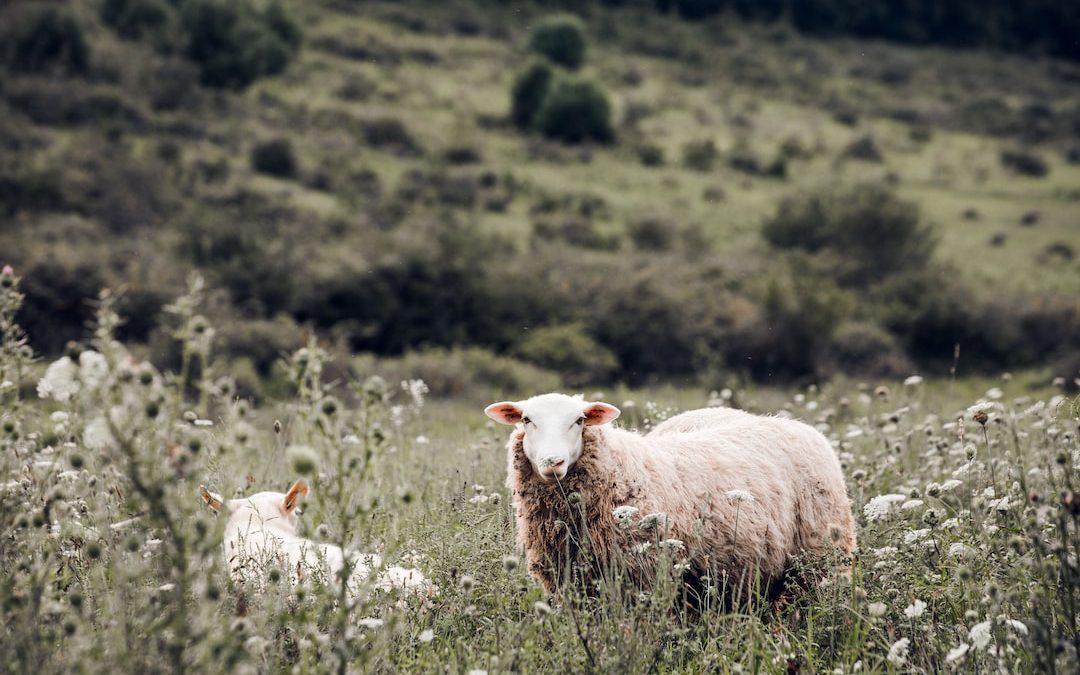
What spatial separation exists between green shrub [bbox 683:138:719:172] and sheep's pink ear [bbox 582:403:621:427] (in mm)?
32490

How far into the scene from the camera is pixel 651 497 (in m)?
4.25

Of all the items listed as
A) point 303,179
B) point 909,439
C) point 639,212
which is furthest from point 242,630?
point 303,179

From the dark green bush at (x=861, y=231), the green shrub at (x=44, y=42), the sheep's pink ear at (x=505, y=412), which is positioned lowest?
the dark green bush at (x=861, y=231)

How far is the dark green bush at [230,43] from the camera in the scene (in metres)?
39.2

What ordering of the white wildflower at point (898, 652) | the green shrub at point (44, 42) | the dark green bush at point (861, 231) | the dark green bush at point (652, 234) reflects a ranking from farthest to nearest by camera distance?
the green shrub at point (44, 42)
the dark green bush at point (652, 234)
the dark green bush at point (861, 231)
the white wildflower at point (898, 652)

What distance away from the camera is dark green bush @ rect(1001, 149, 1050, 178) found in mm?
36250

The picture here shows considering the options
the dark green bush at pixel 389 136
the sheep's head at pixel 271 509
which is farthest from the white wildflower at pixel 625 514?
the dark green bush at pixel 389 136

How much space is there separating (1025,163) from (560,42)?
1027 inches

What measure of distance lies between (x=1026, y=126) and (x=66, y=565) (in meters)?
48.4

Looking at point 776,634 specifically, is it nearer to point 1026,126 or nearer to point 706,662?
point 706,662

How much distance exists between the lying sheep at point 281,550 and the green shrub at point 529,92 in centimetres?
3793

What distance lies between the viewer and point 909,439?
21.9ft

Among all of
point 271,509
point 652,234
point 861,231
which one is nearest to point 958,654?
point 271,509

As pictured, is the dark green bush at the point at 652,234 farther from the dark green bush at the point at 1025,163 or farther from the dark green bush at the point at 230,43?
the dark green bush at the point at 230,43
